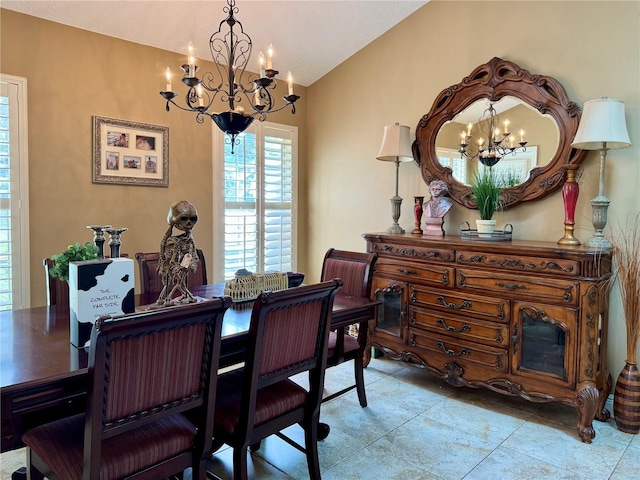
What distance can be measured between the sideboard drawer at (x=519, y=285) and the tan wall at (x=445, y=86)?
0.54 m

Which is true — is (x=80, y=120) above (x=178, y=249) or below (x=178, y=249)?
above

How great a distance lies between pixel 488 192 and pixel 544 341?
1120 mm

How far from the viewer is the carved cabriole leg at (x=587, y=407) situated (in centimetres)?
250

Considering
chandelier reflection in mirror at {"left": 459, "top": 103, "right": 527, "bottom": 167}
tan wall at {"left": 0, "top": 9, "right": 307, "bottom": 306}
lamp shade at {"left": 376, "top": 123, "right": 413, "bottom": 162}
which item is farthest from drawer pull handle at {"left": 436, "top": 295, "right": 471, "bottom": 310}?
tan wall at {"left": 0, "top": 9, "right": 307, "bottom": 306}

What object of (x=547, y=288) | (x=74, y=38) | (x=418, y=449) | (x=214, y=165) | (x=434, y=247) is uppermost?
(x=74, y=38)

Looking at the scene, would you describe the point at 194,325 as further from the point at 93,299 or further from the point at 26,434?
the point at 26,434

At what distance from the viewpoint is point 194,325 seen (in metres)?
1.48

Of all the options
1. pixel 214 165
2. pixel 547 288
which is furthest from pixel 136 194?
pixel 547 288

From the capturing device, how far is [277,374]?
6.03 ft

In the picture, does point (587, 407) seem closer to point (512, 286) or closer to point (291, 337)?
point (512, 286)

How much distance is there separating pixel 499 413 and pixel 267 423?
1773 millimetres

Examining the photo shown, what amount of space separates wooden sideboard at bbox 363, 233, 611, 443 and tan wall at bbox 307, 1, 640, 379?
0.46 m

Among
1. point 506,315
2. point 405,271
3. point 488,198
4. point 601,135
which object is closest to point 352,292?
point 405,271

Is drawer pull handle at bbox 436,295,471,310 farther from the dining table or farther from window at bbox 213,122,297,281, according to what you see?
window at bbox 213,122,297,281
